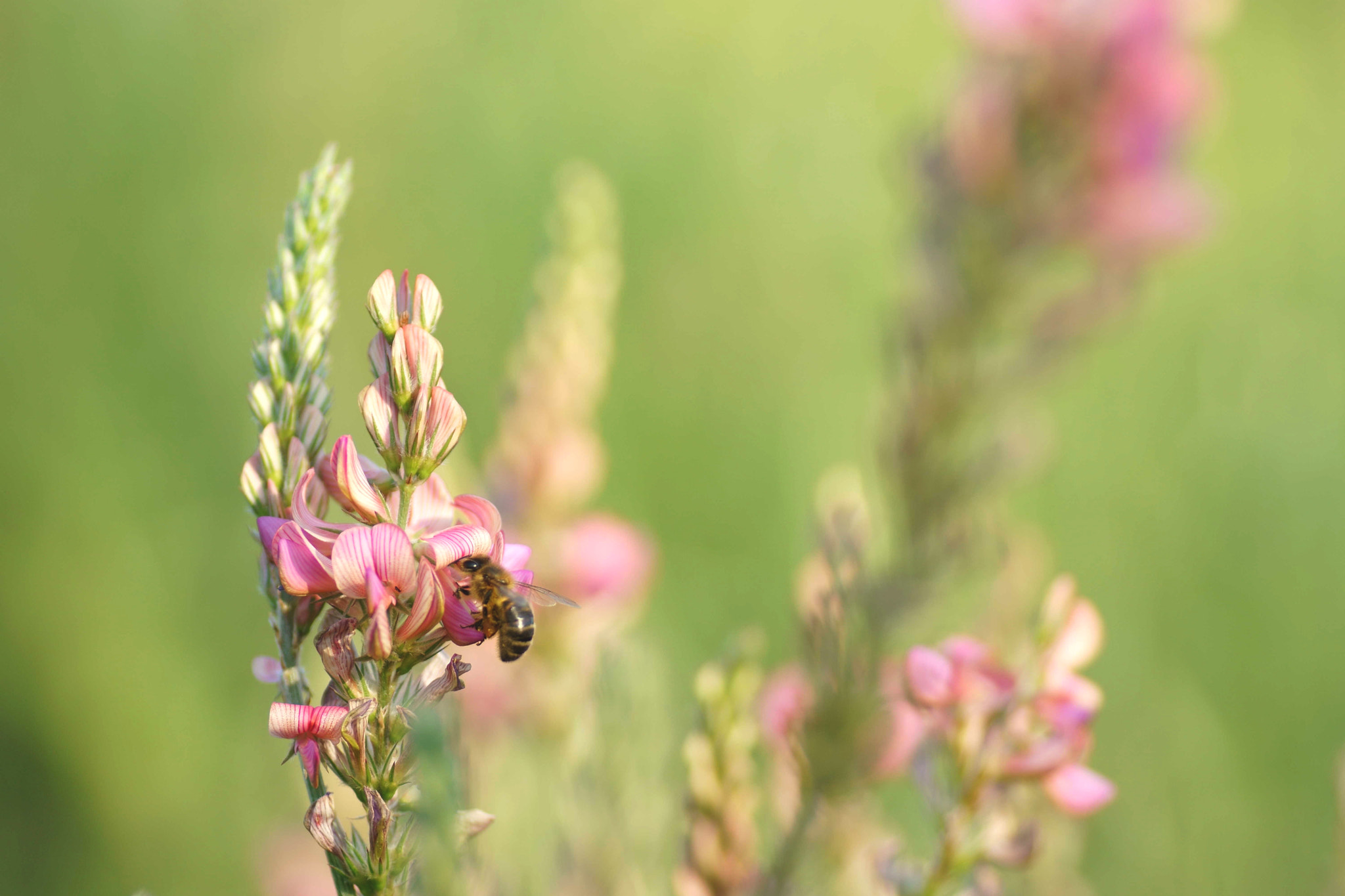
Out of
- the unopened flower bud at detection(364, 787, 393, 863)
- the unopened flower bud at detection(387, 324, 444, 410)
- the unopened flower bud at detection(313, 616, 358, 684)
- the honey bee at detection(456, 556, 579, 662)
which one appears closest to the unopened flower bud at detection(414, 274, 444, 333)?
the unopened flower bud at detection(387, 324, 444, 410)

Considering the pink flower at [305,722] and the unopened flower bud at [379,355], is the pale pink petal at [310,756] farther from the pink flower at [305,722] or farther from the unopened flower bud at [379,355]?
the unopened flower bud at [379,355]

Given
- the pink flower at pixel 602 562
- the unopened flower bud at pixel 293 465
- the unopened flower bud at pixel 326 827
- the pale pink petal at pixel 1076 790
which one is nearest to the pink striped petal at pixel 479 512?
the unopened flower bud at pixel 293 465

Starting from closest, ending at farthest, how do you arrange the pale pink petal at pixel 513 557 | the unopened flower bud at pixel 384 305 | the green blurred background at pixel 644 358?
the unopened flower bud at pixel 384 305 → the pale pink petal at pixel 513 557 → the green blurred background at pixel 644 358

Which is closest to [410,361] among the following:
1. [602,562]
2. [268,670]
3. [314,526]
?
[314,526]

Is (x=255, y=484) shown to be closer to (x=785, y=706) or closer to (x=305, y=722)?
(x=305, y=722)

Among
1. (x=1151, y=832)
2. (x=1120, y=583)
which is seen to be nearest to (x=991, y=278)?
(x=1151, y=832)

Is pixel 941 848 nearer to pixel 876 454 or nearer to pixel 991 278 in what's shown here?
pixel 876 454
